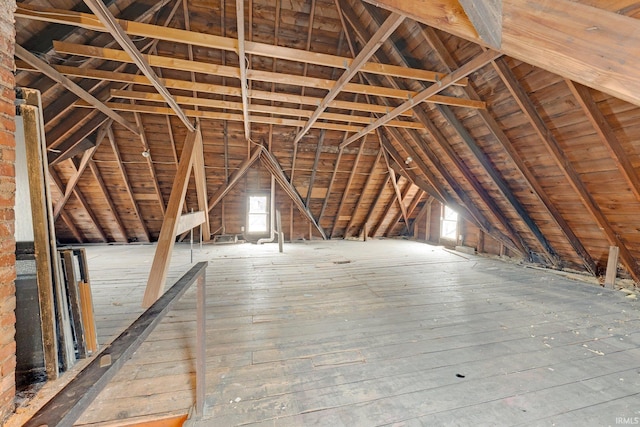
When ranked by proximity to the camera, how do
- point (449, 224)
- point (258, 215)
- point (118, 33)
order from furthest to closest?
point (258, 215) → point (449, 224) → point (118, 33)

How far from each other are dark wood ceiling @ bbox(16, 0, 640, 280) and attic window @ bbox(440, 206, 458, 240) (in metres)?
1.70

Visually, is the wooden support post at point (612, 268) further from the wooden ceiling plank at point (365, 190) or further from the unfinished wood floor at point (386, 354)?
the wooden ceiling plank at point (365, 190)

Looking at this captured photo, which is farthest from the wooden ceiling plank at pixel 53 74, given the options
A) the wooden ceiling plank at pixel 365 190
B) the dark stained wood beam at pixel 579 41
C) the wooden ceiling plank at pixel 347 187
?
the wooden ceiling plank at pixel 365 190

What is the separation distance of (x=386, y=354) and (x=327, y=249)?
196 inches

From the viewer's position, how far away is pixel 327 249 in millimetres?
7215

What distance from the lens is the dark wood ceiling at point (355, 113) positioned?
2.52 meters

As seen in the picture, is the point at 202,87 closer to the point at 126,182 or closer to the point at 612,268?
the point at 126,182

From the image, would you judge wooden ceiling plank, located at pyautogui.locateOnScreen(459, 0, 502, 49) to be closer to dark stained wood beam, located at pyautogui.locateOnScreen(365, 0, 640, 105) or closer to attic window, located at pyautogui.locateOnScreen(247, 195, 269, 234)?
dark stained wood beam, located at pyautogui.locateOnScreen(365, 0, 640, 105)

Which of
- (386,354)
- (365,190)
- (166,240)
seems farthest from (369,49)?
(365,190)

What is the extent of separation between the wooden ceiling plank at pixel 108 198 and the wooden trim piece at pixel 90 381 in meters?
6.34

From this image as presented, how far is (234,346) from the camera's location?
7.68 ft

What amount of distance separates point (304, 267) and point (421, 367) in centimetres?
330

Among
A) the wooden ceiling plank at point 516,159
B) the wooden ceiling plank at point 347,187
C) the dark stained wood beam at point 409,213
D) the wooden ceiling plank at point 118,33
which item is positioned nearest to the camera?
the wooden ceiling plank at point 118,33

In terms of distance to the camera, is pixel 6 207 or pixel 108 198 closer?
pixel 6 207
